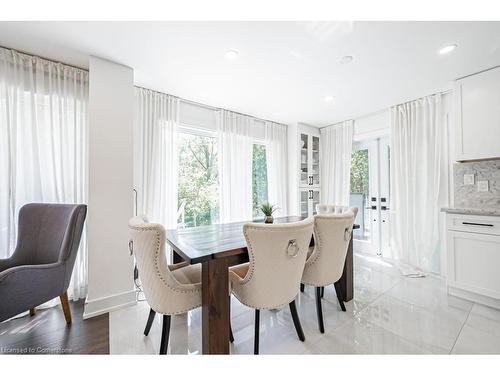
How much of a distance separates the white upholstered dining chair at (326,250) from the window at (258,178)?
221cm

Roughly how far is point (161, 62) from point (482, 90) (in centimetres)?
341

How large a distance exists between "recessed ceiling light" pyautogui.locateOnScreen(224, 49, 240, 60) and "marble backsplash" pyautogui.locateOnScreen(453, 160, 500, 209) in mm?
3019

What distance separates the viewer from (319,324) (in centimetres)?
170

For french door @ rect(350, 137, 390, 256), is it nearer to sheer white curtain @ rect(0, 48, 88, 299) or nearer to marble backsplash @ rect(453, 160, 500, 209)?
marble backsplash @ rect(453, 160, 500, 209)

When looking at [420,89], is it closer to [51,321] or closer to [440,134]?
[440,134]

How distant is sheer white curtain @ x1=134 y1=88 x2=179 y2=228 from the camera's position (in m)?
2.62

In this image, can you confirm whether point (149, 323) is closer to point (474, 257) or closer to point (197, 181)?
point (197, 181)

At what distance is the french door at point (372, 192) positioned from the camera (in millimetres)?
3596

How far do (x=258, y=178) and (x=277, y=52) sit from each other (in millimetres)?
2323

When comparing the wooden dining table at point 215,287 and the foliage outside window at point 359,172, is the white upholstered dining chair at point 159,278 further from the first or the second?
the foliage outside window at point 359,172

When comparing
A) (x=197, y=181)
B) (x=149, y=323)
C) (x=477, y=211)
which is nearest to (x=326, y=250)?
(x=149, y=323)

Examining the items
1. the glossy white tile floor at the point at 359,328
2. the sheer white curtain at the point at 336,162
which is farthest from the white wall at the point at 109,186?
the sheer white curtain at the point at 336,162

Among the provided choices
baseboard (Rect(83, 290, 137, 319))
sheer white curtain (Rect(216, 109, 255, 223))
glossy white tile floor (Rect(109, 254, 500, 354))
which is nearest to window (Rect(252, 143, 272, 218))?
sheer white curtain (Rect(216, 109, 255, 223))

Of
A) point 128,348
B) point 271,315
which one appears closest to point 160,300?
point 128,348
